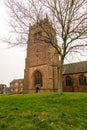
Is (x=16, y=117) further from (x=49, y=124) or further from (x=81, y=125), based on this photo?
(x=81, y=125)

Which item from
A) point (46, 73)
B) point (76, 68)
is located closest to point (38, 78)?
point (46, 73)

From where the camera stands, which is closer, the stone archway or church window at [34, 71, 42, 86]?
the stone archway

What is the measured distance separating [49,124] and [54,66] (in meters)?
38.7

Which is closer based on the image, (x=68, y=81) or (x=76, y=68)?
(x=68, y=81)

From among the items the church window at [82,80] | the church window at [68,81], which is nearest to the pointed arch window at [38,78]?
the church window at [68,81]

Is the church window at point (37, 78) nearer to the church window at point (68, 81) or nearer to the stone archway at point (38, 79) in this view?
the stone archway at point (38, 79)

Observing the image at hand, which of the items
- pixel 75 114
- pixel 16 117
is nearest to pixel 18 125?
pixel 16 117

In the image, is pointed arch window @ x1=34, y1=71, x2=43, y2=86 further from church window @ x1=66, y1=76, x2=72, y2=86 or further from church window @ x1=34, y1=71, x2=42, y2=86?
church window @ x1=66, y1=76, x2=72, y2=86

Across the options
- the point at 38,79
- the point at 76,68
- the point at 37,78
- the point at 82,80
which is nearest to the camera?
the point at 38,79

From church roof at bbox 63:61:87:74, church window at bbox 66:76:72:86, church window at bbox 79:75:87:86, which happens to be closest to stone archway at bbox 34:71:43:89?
church roof at bbox 63:61:87:74

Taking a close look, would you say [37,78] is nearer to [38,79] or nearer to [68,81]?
[38,79]

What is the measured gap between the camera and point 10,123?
9.18 meters

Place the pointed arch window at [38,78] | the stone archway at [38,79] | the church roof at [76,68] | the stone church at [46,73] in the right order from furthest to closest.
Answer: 1. the church roof at [76,68]
2. the pointed arch window at [38,78]
3. the stone archway at [38,79]
4. the stone church at [46,73]

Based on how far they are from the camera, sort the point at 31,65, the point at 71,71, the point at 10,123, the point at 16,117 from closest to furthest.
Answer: the point at 10,123 < the point at 16,117 < the point at 31,65 < the point at 71,71
